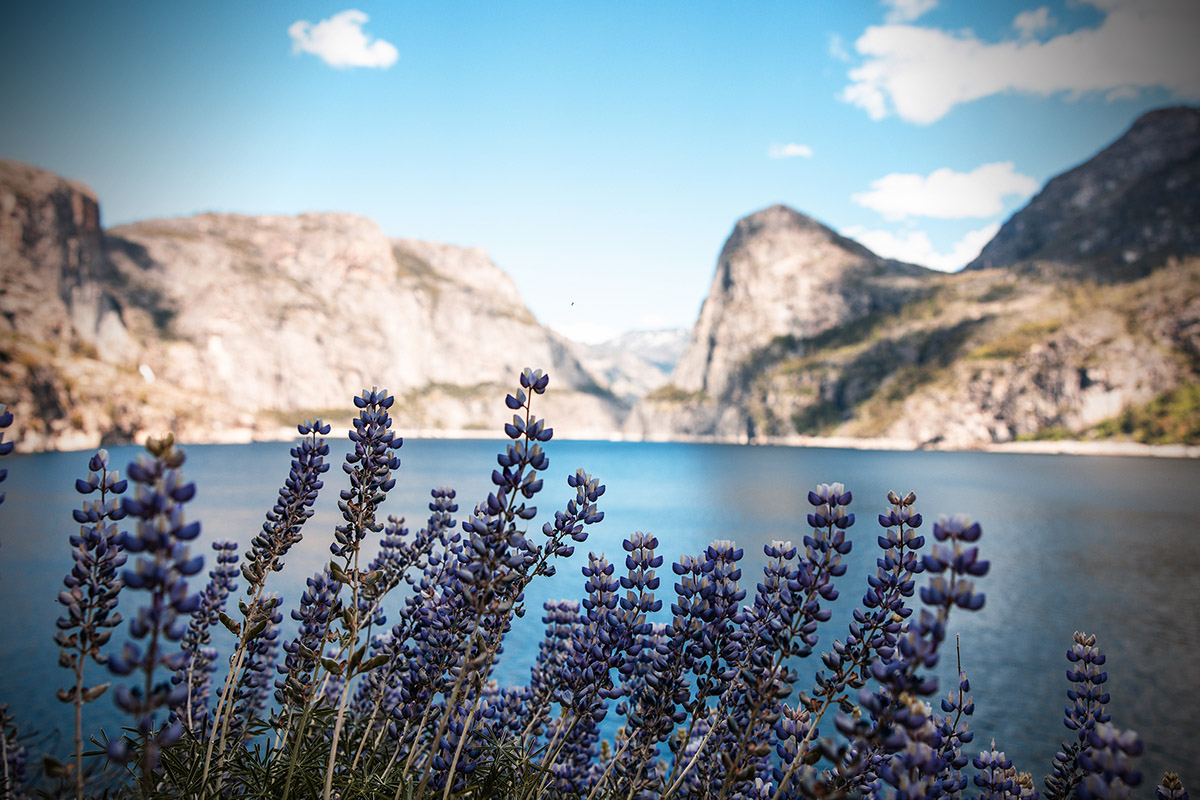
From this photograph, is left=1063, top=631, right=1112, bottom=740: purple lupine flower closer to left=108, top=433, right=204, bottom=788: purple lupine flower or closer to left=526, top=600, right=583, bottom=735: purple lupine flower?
left=526, top=600, right=583, bottom=735: purple lupine flower

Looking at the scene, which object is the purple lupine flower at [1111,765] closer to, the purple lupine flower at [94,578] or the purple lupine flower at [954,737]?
the purple lupine flower at [954,737]

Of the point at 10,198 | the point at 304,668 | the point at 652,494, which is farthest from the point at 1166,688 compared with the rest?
the point at 10,198

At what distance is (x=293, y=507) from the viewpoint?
13.5 ft

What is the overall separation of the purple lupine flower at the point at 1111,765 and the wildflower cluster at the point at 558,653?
0.04 feet

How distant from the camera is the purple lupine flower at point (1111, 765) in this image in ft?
7.25

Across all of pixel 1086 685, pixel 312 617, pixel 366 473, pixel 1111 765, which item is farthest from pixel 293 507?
pixel 1086 685

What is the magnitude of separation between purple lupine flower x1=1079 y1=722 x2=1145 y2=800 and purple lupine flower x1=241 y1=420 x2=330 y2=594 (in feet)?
13.0

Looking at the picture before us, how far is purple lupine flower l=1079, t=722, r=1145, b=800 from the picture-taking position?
7.25 feet

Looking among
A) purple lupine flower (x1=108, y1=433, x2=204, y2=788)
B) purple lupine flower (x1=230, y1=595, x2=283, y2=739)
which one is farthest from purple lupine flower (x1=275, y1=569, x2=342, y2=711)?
purple lupine flower (x1=108, y1=433, x2=204, y2=788)

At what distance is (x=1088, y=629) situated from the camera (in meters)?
30.9

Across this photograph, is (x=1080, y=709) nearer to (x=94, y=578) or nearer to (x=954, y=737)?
(x=954, y=737)

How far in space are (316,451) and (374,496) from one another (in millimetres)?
715

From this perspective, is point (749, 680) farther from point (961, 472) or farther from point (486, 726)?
point (961, 472)

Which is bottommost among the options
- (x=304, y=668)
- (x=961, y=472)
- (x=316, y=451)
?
(x=961, y=472)
